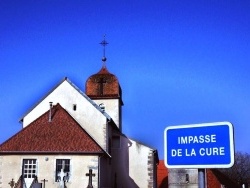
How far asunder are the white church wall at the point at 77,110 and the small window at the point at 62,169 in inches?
168

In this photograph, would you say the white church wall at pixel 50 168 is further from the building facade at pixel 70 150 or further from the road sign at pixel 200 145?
the road sign at pixel 200 145

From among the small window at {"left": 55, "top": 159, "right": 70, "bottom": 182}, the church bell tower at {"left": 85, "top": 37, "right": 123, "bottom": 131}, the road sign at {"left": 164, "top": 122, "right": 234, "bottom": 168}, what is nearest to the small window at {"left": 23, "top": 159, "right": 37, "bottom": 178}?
the small window at {"left": 55, "top": 159, "right": 70, "bottom": 182}

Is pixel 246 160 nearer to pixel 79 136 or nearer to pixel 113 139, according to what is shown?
pixel 113 139

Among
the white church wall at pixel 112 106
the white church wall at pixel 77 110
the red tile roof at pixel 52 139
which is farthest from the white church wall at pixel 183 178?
the red tile roof at pixel 52 139

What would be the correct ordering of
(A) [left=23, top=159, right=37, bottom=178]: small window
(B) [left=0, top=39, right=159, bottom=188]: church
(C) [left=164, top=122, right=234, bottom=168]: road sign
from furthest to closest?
(A) [left=23, top=159, right=37, bottom=178]: small window → (B) [left=0, top=39, right=159, bottom=188]: church → (C) [left=164, top=122, right=234, bottom=168]: road sign

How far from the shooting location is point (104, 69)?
125 feet

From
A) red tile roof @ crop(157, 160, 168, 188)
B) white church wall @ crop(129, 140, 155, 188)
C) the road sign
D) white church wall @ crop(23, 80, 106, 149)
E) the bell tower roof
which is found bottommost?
red tile roof @ crop(157, 160, 168, 188)

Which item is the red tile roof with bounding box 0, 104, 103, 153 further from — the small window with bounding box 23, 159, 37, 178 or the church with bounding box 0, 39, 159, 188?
the small window with bounding box 23, 159, 37, 178

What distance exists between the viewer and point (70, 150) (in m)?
23.8

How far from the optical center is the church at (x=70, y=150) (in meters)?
23.7

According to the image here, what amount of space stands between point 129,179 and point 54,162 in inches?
353

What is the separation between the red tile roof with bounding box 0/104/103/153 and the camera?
23969 mm

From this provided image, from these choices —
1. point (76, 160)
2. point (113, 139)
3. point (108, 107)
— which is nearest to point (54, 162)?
point (76, 160)

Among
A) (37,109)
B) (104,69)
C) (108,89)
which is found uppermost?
(104,69)
